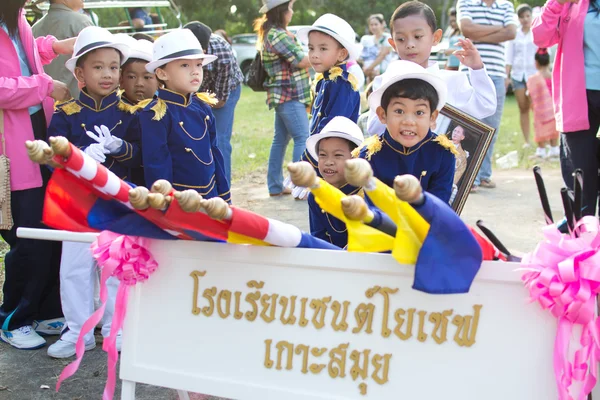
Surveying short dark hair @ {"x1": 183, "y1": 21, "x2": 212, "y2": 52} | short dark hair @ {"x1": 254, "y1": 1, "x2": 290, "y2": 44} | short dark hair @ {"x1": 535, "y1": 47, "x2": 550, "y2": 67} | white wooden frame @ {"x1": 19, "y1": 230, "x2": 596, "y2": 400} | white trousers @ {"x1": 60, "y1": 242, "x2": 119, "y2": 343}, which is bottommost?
white trousers @ {"x1": 60, "y1": 242, "x2": 119, "y2": 343}

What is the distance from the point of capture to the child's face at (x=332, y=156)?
10.7 feet

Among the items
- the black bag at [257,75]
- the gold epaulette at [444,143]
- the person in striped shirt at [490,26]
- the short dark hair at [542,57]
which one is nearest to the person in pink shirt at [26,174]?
the gold epaulette at [444,143]

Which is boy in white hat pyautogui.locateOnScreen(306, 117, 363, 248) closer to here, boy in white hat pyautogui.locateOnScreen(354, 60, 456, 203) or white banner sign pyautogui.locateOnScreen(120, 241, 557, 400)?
boy in white hat pyautogui.locateOnScreen(354, 60, 456, 203)

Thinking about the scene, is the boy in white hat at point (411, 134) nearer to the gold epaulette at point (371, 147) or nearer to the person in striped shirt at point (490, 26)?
the gold epaulette at point (371, 147)

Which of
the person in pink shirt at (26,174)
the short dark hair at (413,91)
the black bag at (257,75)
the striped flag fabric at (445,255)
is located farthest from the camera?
the black bag at (257,75)

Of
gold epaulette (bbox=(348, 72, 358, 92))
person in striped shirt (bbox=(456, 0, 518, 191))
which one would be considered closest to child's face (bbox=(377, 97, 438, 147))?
gold epaulette (bbox=(348, 72, 358, 92))

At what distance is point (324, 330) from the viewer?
7.18 ft

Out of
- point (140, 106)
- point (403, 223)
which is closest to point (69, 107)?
point (140, 106)

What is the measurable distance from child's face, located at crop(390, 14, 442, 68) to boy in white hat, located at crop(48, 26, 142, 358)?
146 centimetres

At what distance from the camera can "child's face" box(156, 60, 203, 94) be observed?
12.1 ft

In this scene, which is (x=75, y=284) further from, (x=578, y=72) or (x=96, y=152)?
(x=578, y=72)

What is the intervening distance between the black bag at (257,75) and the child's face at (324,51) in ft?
6.71

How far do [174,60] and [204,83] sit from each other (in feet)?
8.98

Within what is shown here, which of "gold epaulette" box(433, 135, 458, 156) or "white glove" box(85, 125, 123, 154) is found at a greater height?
"gold epaulette" box(433, 135, 458, 156)
